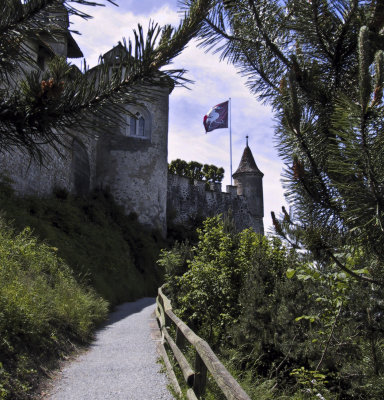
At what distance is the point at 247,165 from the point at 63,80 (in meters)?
34.7

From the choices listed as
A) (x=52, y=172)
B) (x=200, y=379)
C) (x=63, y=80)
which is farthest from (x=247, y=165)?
(x=63, y=80)

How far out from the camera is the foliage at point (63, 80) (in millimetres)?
1750

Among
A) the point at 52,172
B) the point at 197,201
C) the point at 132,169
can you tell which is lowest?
the point at 52,172

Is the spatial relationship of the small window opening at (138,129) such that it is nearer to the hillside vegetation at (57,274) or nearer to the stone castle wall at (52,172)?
the stone castle wall at (52,172)

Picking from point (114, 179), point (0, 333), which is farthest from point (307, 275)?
point (114, 179)

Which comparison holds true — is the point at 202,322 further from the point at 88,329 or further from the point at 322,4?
the point at 322,4

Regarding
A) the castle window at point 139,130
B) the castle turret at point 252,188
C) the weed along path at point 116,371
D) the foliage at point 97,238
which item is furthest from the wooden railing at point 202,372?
the castle turret at point 252,188

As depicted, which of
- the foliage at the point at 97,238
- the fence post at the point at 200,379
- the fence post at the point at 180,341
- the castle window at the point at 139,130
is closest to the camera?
the fence post at the point at 200,379

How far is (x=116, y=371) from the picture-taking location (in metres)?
6.05

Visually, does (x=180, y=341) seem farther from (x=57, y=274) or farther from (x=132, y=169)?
(x=132, y=169)

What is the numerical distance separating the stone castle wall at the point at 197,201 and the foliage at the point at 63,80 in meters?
25.5

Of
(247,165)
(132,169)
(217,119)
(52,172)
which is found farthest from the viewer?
(247,165)

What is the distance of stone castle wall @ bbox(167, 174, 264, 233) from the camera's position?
96.2 feet

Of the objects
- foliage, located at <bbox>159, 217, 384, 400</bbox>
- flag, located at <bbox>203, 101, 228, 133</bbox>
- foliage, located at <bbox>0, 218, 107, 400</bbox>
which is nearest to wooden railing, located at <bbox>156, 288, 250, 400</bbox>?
foliage, located at <bbox>159, 217, 384, 400</bbox>
